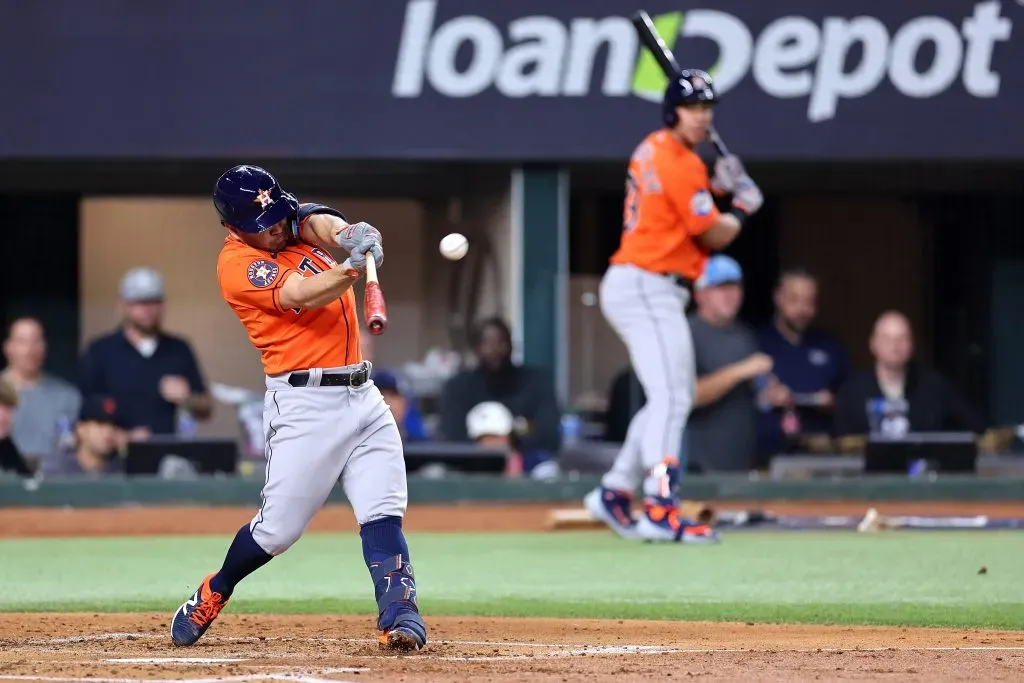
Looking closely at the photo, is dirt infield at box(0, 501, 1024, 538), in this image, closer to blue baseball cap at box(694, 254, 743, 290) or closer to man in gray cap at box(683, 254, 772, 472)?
man in gray cap at box(683, 254, 772, 472)

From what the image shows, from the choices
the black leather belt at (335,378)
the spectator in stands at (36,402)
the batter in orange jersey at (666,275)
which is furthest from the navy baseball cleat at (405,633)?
the spectator in stands at (36,402)

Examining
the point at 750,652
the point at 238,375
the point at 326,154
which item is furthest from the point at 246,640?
the point at 238,375

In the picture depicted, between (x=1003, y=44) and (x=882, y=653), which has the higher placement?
(x=1003, y=44)

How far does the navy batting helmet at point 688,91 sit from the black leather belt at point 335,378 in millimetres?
3221

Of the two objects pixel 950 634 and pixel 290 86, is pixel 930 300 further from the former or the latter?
pixel 950 634

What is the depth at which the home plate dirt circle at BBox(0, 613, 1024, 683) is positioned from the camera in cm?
441

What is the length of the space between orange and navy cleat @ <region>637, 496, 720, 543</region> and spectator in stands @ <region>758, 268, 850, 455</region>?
2883mm

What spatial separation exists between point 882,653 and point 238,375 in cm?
829

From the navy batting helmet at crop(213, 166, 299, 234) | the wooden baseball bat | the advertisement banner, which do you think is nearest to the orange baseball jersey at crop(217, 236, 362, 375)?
the navy batting helmet at crop(213, 166, 299, 234)

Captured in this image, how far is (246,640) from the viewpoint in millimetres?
5266

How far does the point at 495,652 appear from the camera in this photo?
4.92 metres

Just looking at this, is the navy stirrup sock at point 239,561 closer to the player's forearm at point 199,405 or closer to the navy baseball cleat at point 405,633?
the navy baseball cleat at point 405,633

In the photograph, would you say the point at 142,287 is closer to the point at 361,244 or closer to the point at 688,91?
the point at 688,91

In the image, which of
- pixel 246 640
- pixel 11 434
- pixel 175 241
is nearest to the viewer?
pixel 246 640
